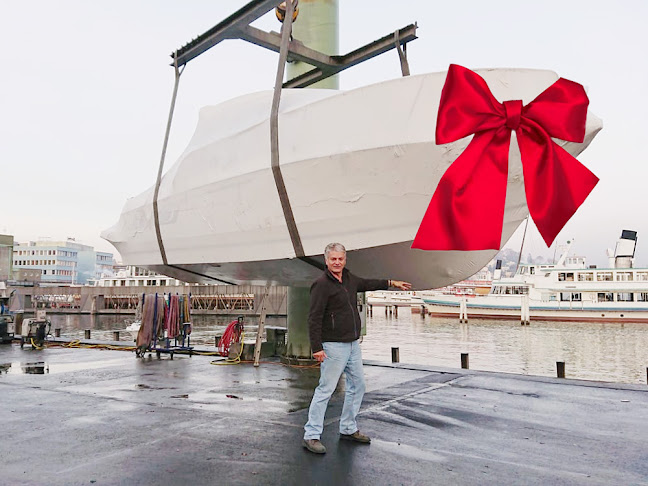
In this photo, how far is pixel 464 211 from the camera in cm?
374

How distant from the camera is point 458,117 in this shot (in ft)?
12.4

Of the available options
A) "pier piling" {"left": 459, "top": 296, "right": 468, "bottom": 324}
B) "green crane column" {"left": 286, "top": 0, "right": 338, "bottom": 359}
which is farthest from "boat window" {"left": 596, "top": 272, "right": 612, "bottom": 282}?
"green crane column" {"left": 286, "top": 0, "right": 338, "bottom": 359}

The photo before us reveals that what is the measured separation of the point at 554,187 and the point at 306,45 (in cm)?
627

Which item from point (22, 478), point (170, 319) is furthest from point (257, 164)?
point (170, 319)

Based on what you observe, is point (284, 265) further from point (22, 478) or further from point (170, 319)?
point (170, 319)

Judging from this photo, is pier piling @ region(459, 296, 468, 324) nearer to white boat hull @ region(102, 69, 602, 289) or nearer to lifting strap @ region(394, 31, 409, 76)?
→ lifting strap @ region(394, 31, 409, 76)

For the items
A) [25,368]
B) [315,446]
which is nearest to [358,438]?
[315,446]

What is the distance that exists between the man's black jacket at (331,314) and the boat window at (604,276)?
4776 centimetres

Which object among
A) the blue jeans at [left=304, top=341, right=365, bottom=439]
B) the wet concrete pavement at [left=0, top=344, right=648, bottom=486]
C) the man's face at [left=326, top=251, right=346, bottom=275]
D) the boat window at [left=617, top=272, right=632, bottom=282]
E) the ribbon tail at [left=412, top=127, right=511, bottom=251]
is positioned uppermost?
the boat window at [left=617, top=272, right=632, bottom=282]

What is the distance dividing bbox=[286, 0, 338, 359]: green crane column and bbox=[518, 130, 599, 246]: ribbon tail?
226 inches

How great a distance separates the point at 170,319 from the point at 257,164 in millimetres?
7377

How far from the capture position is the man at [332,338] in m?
3.92

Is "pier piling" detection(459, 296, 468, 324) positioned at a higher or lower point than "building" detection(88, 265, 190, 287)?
lower

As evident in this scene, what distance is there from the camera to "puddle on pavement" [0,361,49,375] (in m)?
8.28
